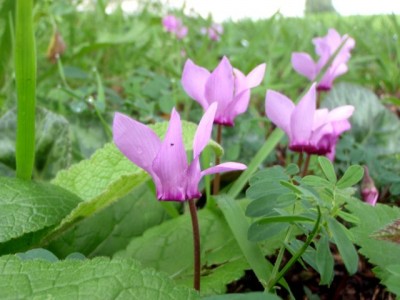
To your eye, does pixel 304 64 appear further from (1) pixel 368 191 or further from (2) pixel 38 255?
(2) pixel 38 255

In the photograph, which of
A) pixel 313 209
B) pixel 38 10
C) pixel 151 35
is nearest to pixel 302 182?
pixel 313 209

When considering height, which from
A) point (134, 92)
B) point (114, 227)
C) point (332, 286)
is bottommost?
point (332, 286)

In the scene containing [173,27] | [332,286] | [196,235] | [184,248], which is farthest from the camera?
[173,27]

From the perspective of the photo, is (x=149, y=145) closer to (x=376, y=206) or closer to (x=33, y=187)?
(x=33, y=187)

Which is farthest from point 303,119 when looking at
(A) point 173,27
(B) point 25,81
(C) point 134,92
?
(A) point 173,27

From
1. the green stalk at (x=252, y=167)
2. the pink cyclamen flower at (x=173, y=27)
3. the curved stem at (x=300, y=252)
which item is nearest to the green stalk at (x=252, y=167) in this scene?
the green stalk at (x=252, y=167)

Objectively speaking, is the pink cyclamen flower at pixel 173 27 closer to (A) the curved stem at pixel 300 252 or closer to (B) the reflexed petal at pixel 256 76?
(B) the reflexed petal at pixel 256 76

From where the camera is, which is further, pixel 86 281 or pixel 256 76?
pixel 256 76
